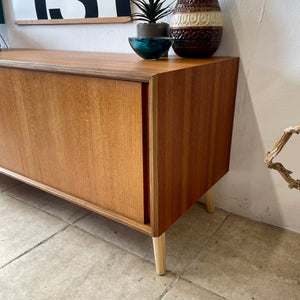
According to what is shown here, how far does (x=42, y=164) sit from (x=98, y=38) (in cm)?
64

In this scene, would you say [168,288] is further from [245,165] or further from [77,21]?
[77,21]

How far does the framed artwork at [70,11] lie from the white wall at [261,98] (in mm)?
46

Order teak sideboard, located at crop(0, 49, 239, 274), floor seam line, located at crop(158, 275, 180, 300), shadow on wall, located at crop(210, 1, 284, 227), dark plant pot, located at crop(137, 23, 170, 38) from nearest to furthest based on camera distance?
1. teak sideboard, located at crop(0, 49, 239, 274)
2. floor seam line, located at crop(158, 275, 180, 300)
3. dark plant pot, located at crop(137, 23, 170, 38)
4. shadow on wall, located at crop(210, 1, 284, 227)

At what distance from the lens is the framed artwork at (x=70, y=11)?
1286 mm

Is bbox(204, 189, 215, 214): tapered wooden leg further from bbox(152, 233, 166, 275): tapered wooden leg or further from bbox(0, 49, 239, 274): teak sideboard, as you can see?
bbox(152, 233, 166, 275): tapered wooden leg

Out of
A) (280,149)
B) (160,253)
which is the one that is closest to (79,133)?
(160,253)

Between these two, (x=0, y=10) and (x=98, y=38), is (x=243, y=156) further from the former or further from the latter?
(x=0, y=10)

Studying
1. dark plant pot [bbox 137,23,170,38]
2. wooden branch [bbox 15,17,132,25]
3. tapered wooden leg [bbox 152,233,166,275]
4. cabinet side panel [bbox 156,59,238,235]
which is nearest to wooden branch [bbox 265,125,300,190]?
cabinet side panel [bbox 156,59,238,235]

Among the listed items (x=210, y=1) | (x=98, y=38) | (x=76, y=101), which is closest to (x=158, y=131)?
(x=76, y=101)

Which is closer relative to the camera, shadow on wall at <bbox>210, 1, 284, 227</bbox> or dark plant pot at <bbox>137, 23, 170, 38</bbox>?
dark plant pot at <bbox>137, 23, 170, 38</bbox>

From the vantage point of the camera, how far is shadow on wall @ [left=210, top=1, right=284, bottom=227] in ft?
3.63

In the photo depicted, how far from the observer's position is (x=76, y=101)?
0.91m

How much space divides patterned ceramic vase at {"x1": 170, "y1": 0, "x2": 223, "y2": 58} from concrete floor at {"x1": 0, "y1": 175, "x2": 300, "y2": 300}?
0.67 meters

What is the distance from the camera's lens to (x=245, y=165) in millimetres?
1227
